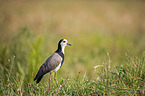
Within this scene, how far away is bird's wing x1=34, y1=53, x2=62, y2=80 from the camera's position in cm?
Result: 341

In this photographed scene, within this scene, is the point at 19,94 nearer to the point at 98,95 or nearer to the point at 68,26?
the point at 98,95

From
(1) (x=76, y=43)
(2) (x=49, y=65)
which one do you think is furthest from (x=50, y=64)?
(1) (x=76, y=43)

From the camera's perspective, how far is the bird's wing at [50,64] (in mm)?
3406

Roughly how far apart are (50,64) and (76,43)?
25.4 feet

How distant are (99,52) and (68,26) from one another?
3.63m

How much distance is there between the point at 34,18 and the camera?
482 inches

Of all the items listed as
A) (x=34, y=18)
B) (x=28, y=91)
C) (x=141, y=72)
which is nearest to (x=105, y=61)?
(x=141, y=72)

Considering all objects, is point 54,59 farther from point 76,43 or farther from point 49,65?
point 76,43

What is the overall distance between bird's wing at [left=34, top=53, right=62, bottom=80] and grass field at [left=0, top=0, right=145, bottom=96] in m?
0.29

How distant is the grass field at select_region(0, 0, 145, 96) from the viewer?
10.3ft

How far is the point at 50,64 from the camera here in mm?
3477

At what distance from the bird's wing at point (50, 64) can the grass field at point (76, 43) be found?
0.29 metres

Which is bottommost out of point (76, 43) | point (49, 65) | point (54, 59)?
point (49, 65)

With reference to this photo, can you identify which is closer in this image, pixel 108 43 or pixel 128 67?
pixel 128 67
